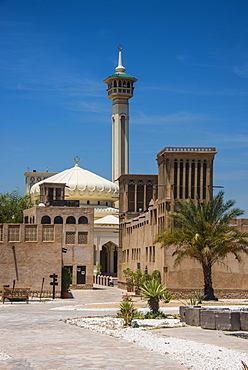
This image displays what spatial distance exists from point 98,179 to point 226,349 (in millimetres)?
71405

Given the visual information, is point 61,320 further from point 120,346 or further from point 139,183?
point 139,183

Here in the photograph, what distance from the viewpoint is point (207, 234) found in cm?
3922

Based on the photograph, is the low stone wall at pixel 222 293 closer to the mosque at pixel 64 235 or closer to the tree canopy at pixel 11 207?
the mosque at pixel 64 235

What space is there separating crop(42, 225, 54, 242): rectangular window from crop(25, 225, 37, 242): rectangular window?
0.49 metres

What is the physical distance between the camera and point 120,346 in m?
17.6

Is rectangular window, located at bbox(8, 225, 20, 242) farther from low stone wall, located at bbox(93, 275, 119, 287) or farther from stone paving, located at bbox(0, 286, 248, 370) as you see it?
low stone wall, located at bbox(93, 275, 119, 287)

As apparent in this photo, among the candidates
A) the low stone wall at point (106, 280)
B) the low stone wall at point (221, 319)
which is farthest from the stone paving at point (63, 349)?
the low stone wall at point (106, 280)

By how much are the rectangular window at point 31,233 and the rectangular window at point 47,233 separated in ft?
1.60

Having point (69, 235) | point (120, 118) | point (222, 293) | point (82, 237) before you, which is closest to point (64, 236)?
point (69, 235)

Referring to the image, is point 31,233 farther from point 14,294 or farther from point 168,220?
point 168,220

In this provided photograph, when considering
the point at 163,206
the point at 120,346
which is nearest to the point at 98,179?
the point at 163,206

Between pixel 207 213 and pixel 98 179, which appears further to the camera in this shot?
pixel 98 179

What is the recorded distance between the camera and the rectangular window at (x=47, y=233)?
4272 cm

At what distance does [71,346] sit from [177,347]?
2.63m
